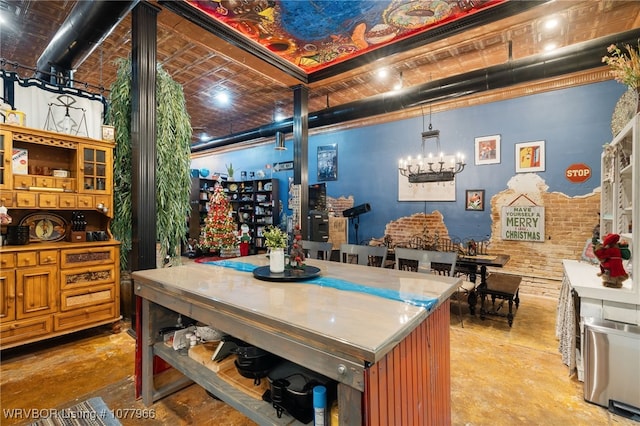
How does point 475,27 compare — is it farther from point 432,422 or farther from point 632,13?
point 432,422

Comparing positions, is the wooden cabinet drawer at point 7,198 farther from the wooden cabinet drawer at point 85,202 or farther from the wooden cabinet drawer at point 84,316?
the wooden cabinet drawer at point 84,316

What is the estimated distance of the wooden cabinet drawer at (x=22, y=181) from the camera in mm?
2612

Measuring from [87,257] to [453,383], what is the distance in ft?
11.9

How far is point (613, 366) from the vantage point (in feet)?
6.16

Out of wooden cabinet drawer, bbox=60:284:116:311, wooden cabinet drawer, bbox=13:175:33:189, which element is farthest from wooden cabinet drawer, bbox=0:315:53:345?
wooden cabinet drawer, bbox=13:175:33:189

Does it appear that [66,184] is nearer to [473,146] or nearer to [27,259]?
[27,259]

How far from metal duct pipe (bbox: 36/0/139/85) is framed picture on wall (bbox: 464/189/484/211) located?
521 cm

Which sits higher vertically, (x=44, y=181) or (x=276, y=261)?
(x=44, y=181)

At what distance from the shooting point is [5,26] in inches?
119

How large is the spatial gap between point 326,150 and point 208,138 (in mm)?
3834

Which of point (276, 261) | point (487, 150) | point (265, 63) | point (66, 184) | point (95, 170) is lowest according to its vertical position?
point (276, 261)

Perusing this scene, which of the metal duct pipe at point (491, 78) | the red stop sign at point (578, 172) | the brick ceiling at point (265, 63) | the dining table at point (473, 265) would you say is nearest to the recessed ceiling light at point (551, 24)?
the brick ceiling at point (265, 63)

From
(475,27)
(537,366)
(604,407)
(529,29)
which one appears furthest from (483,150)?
(604,407)

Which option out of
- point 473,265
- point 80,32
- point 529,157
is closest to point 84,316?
point 80,32
